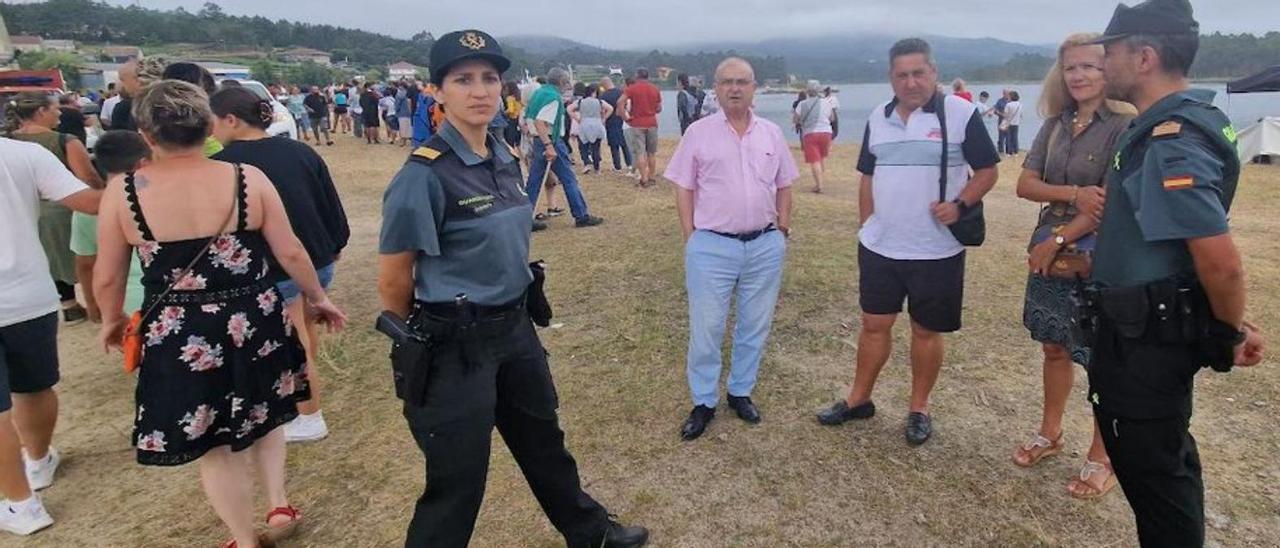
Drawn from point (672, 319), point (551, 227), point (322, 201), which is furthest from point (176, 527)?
point (551, 227)

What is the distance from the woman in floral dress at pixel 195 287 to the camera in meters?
2.29

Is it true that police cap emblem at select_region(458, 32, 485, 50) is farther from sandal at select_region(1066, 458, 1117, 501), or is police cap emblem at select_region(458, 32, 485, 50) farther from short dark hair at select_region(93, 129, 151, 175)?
sandal at select_region(1066, 458, 1117, 501)

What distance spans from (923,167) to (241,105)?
3.18m

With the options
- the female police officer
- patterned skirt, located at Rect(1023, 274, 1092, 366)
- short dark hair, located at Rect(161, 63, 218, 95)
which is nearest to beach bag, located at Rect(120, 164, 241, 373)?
the female police officer

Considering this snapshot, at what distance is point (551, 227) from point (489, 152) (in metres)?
6.36

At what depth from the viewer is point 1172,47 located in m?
1.97

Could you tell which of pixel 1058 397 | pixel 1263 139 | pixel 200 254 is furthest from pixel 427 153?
pixel 1263 139

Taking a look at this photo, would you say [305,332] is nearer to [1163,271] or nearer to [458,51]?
[458,51]

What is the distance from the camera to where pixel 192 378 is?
235 cm

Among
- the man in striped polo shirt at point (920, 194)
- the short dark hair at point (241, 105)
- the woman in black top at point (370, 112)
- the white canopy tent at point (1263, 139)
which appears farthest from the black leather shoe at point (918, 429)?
the woman in black top at point (370, 112)

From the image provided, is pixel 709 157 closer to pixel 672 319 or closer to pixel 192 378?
pixel 672 319

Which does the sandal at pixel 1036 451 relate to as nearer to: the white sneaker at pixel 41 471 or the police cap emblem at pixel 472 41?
the police cap emblem at pixel 472 41

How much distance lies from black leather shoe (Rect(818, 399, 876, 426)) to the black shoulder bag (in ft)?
3.41

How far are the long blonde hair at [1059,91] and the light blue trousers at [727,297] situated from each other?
1315 mm
